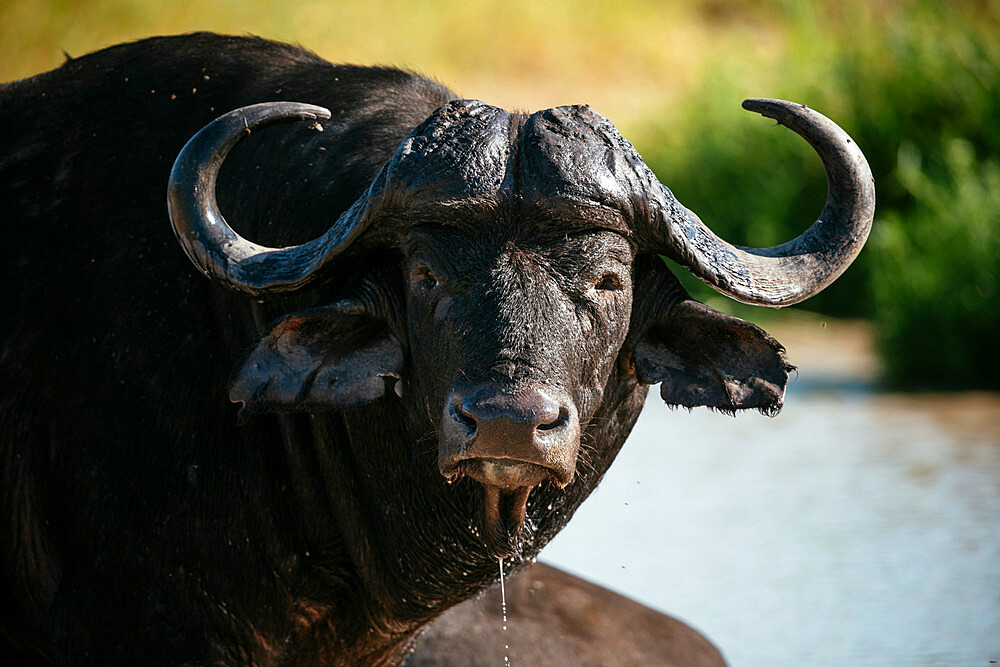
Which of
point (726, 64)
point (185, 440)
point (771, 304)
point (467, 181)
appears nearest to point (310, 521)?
point (185, 440)

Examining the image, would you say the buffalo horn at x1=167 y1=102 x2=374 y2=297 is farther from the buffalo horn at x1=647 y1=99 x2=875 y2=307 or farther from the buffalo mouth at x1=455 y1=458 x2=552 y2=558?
the buffalo horn at x1=647 y1=99 x2=875 y2=307

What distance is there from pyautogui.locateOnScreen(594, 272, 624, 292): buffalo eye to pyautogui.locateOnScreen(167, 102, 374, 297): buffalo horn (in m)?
0.64

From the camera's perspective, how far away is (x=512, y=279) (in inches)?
131

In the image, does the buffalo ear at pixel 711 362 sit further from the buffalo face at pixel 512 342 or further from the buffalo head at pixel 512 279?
the buffalo face at pixel 512 342

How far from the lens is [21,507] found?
4102 mm

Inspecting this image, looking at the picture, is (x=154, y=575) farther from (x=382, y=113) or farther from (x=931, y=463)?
(x=931, y=463)

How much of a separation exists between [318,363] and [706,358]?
1.08 meters

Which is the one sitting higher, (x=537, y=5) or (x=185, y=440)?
(x=537, y=5)

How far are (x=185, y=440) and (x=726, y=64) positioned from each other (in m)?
13.0

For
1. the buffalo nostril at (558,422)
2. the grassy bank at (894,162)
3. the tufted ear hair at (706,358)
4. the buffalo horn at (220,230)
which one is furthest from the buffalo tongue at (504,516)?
the grassy bank at (894,162)

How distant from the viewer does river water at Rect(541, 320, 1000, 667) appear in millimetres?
5895

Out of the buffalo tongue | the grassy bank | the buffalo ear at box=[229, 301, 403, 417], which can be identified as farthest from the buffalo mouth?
the grassy bank

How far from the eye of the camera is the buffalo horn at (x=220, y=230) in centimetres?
345

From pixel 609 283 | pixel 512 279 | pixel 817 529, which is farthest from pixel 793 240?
pixel 817 529
